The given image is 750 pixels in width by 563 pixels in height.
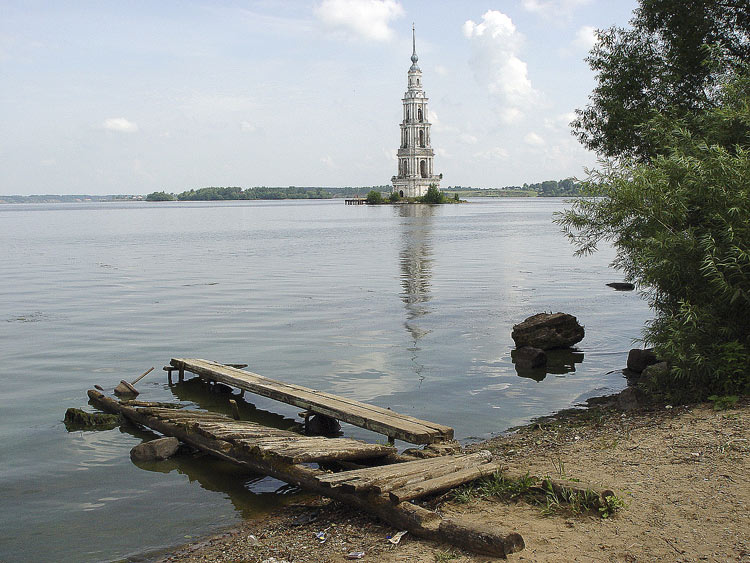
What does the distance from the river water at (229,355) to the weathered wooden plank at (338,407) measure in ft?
2.10

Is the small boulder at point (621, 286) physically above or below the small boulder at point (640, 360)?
below

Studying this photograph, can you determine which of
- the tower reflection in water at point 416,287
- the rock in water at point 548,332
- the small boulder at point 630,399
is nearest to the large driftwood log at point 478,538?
the small boulder at point 630,399

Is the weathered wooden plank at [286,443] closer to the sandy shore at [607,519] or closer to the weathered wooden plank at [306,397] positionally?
the sandy shore at [607,519]

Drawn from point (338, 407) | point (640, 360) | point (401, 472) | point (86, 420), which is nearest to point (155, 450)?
point (86, 420)

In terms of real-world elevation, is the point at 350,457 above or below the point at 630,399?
above

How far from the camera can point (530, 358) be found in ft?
62.7

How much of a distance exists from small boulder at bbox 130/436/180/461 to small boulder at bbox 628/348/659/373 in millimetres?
11475

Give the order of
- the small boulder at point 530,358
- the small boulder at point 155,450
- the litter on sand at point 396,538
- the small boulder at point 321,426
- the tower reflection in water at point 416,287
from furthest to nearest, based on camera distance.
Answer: the tower reflection in water at point 416,287 < the small boulder at point 530,358 < the small boulder at point 321,426 < the small boulder at point 155,450 < the litter on sand at point 396,538

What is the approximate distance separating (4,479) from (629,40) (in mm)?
22699

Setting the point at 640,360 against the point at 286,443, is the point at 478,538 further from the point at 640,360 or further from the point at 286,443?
the point at 640,360

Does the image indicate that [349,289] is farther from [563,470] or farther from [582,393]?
[563,470]

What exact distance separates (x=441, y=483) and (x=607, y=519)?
2039mm

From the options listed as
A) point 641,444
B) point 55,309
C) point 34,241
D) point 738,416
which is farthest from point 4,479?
point 34,241

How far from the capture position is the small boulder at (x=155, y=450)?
40.9ft
